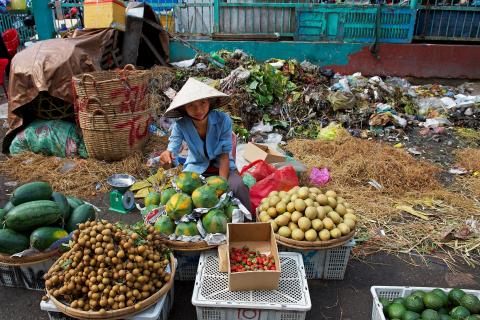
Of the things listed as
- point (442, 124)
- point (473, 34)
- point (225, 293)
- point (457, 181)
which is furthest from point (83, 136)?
point (473, 34)

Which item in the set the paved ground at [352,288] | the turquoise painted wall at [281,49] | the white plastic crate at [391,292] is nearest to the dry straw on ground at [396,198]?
the paved ground at [352,288]

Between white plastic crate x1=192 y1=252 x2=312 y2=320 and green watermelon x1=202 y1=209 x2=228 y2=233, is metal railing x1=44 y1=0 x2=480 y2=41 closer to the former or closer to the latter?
green watermelon x1=202 y1=209 x2=228 y2=233

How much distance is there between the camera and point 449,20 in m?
8.62

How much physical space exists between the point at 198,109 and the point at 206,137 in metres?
0.34

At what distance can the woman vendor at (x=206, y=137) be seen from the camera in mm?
3404

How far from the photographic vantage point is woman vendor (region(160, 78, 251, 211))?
11.2ft

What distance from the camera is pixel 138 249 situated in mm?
2426

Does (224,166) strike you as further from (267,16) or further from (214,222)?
(267,16)

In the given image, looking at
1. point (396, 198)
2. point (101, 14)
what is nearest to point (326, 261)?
point (396, 198)

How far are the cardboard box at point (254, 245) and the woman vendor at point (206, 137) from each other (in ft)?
1.65

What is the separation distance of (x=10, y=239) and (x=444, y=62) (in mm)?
9036

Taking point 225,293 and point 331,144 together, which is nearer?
point 225,293

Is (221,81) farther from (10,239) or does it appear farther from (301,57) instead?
(10,239)

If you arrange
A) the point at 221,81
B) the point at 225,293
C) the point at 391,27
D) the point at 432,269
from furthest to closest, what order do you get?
the point at 391,27 < the point at 221,81 < the point at 432,269 < the point at 225,293
